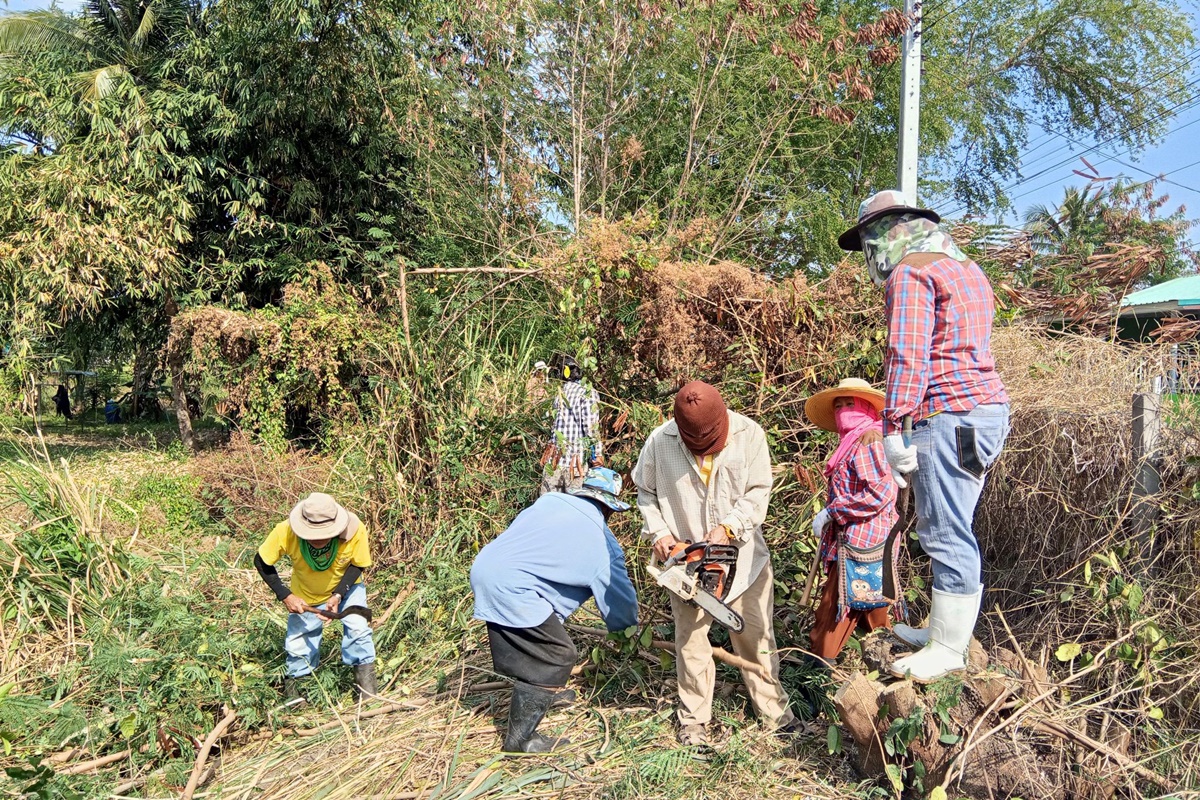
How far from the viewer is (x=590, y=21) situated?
9859 mm

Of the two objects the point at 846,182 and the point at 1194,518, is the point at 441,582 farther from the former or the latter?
the point at 846,182

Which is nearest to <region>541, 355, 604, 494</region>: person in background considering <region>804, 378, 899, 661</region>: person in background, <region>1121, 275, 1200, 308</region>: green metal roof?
<region>804, 378, 899, 661</region>: person in background

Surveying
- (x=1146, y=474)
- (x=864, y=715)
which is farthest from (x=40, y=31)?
(x=1146, y=474)

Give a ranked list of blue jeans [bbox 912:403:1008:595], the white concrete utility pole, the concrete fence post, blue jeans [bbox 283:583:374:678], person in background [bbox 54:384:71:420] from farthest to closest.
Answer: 1. person in background [bbox 54:384:71:420]
2. the white concrete utility pole
3. blue jeans [bbox 283:583:374:678]
4. the concrete fence post
5. blue jeans [bbox 912:403:1008:595]

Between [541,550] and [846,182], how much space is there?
9.77 m

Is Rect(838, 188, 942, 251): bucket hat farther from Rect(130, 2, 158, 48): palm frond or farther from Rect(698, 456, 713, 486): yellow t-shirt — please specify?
Rect(130, 2, 158, 48): palm frond

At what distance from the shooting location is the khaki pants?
3777 millimetres

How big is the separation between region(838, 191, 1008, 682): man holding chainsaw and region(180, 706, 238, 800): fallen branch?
303cm

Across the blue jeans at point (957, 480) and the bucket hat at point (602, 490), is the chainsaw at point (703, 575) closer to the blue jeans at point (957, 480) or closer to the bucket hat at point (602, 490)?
the bucket hat at point (602, 490)

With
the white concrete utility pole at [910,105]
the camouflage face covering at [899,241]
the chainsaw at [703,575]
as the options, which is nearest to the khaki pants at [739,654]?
the chainsaw at [703,575]

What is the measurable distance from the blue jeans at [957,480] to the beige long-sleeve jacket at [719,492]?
815 mm

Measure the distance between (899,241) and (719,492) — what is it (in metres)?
1.35

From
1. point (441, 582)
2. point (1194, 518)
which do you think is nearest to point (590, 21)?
point (441, 582)

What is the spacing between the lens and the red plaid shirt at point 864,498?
12.0 feet
